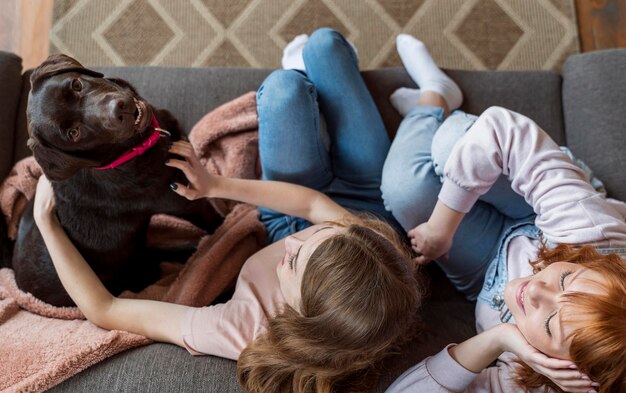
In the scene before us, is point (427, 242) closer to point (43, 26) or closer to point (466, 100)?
point (466, 100)

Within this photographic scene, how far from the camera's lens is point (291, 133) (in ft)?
4.58

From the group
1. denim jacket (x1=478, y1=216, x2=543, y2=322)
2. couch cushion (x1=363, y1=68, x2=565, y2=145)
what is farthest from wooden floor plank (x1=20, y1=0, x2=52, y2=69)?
denim jacket (x1=478, y1=216, x2=543, y2=322)

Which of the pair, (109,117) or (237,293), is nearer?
(109,117)

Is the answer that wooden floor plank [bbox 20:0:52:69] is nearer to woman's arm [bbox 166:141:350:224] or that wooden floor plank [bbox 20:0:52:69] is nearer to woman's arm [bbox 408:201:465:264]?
woman's arm [bbox 166:141:350:224]

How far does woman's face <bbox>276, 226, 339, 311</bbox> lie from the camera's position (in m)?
1.10

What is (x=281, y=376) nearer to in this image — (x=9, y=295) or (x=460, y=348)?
(x=460, y=348)

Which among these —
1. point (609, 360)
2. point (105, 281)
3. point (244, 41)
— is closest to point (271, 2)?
Answer: point (244, 41)

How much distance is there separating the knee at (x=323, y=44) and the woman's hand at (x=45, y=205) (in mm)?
803

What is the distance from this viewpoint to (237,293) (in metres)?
1.27

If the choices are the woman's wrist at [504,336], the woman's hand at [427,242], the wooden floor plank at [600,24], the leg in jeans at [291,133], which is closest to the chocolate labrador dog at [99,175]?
the leg in jeans at [291,133]

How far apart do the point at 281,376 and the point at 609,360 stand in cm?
62

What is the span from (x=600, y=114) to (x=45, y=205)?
62.2 inches

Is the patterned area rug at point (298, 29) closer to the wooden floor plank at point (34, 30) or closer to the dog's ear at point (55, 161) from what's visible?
the wooden floor plank at point (34, 30)

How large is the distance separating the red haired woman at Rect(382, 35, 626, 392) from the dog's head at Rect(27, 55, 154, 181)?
71 cm
